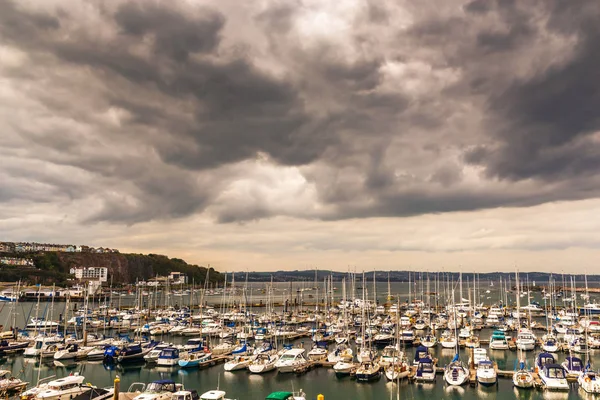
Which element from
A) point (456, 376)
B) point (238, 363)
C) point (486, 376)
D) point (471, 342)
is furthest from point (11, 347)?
point (471, 342)

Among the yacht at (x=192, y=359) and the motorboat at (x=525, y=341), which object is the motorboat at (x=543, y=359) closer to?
the motorboat at (x=525, y=341)

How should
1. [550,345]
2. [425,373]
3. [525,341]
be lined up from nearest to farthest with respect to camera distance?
[425,373]
[550,345]
[525,341]

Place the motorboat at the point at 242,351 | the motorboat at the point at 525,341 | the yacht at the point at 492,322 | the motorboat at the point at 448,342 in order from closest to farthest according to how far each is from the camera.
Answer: the motorboat at the point at 242,351
the motorboat at the point at 525,341
the motorboat at the point at 448,342
the yacht at the point at 492,322

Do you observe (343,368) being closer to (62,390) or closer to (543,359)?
(543,359)

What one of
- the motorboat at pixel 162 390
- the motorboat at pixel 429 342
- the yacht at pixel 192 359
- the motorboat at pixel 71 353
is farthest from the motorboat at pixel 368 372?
the motorboat at pixel 71 353

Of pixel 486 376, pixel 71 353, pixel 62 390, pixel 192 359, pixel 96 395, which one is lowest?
pixel 71 353

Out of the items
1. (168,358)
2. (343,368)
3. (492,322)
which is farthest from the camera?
(492,322)

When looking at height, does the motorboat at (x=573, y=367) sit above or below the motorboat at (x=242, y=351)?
above

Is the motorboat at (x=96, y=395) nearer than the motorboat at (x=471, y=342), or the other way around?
the motorboat at (x=96, y=395)

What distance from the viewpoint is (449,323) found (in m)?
85.1

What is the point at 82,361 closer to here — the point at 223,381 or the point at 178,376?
the point at 178,376

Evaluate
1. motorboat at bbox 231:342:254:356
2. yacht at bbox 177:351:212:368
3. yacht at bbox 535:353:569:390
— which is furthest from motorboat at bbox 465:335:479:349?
yacht at bbox 177:351:212:368

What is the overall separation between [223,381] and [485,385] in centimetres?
2712

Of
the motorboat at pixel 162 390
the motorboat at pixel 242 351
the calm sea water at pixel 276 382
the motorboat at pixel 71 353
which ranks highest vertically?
the motorboat at pixel 162 390
